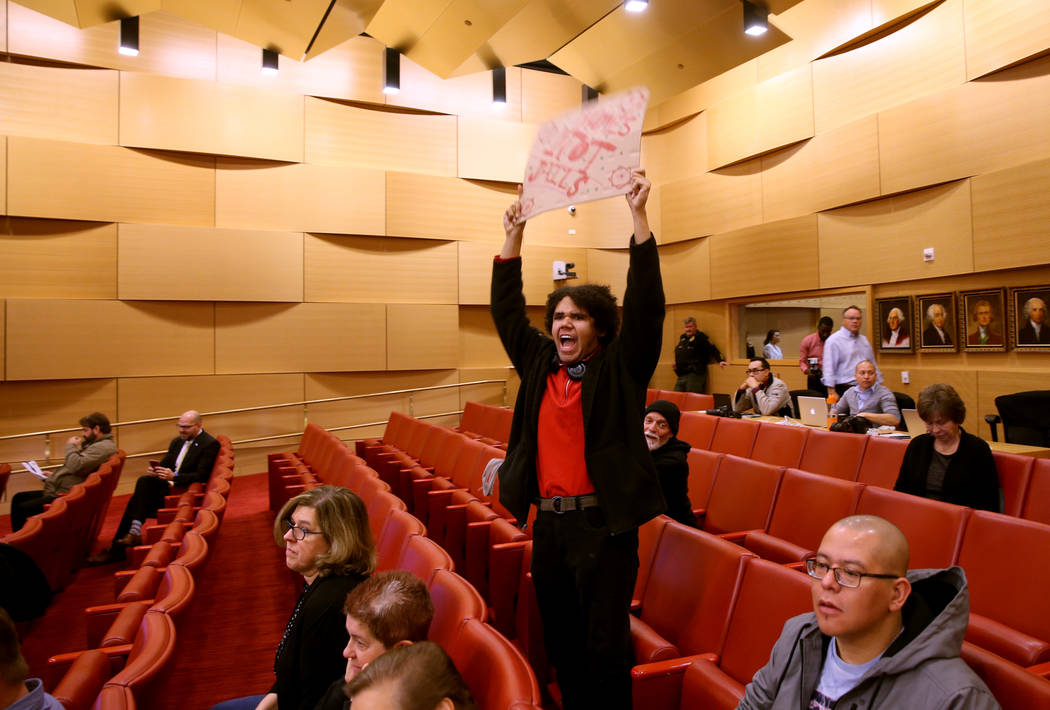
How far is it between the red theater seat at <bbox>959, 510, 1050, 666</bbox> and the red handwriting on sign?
1.36 meters

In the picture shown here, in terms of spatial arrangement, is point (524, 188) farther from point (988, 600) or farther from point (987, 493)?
point (987, 493)

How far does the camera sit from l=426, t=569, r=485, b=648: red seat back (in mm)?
1317

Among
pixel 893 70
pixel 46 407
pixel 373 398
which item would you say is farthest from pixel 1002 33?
pixel 46 407

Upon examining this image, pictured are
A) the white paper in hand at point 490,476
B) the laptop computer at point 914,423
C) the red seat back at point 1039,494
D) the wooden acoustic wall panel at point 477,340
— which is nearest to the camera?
the white paper in hand at point 490,476

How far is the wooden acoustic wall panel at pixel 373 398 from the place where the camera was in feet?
22.9

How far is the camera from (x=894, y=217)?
577 cm

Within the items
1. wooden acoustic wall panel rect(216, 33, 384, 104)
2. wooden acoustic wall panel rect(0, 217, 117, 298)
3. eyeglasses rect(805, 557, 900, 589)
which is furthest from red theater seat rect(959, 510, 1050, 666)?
wooden acoustic wall panel rect(216, 33, 384, 104)

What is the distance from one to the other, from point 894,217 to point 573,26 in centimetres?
322

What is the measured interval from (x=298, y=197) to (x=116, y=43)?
2037 millimetres

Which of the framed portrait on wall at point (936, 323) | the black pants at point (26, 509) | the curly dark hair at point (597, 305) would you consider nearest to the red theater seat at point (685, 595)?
the curly dark hair at point (597, 305)

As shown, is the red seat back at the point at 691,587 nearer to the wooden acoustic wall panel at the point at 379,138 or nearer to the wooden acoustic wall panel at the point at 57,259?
the wooden acoustic wall panel at the point at 57,259

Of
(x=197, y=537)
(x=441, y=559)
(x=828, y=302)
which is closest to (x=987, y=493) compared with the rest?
(x=441, y=559)

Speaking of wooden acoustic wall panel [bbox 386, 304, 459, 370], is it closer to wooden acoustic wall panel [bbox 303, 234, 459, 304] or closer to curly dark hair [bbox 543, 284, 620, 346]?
wooden acoustic wall panel [bbox 303, 234, 459, 304]

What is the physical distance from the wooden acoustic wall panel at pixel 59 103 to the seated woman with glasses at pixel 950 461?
6.85 meters
